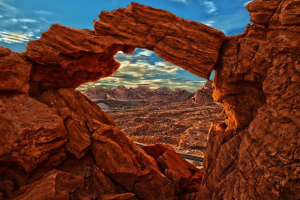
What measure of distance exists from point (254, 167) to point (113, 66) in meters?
12.3

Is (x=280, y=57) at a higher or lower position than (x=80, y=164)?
higher

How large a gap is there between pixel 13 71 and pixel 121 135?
759cm

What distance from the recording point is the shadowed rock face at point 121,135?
7.55m

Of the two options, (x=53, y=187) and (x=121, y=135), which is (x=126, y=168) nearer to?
(x=121, y=135)

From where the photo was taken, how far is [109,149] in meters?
11.4

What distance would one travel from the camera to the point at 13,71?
1103 centimetres

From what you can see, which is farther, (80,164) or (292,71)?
(80,164)

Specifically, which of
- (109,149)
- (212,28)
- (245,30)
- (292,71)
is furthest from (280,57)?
(109,149)

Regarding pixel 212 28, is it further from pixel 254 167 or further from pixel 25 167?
pixel 25 167

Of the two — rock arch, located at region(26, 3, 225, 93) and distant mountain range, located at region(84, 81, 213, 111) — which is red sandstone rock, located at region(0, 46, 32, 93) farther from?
distant mountain range, located at region(84, 81, 213, 111)

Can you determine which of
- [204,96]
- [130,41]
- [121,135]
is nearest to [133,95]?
[204,96]

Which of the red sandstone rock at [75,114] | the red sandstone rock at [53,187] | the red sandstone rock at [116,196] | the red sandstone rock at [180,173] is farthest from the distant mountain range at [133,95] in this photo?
the red sandstone rock at [116,196]

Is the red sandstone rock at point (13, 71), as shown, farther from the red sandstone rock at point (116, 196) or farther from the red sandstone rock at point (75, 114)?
the red sandstone rock at point (116, 196)

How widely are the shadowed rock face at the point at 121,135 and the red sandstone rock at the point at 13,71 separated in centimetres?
5
